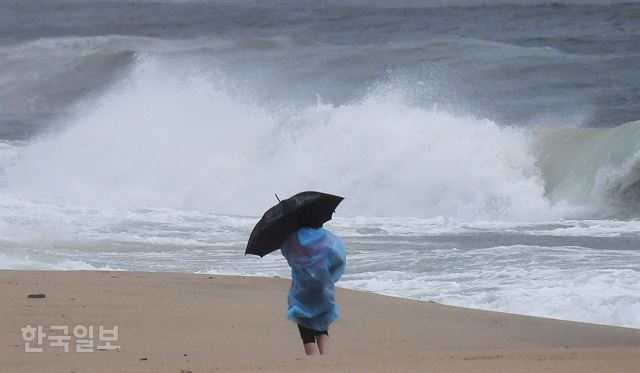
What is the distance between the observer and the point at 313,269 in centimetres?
652

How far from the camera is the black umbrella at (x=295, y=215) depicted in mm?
6484

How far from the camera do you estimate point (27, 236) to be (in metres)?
13.3

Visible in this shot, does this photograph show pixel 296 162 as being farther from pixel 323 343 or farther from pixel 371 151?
pixel 323 343

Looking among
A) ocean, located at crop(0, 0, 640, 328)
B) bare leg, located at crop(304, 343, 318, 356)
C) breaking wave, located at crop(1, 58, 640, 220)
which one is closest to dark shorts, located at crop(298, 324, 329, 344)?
bare leg, located at crop(304, 343, 318, 356)

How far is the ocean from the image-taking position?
468 inches

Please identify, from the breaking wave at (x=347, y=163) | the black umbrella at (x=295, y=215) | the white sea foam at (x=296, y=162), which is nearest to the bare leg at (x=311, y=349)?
the black umbrella at (x=295, y=215)

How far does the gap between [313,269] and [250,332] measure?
2.14m

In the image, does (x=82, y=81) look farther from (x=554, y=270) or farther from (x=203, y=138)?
(x=554, y=270)

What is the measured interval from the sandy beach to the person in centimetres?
23

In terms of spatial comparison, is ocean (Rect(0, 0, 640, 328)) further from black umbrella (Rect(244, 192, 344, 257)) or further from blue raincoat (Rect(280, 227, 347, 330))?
black umbrella (Rect(244, 192, 344, 257))

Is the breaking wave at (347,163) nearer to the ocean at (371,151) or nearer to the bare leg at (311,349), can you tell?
the ocean at (371,151)

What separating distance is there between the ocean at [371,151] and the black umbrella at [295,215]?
2855mm

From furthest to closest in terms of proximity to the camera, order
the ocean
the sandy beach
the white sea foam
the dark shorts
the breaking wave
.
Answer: the white sea foam < the breaking wave < the ocean < the dark shorts < the sandy beach

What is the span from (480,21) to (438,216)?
21970 millimetres
